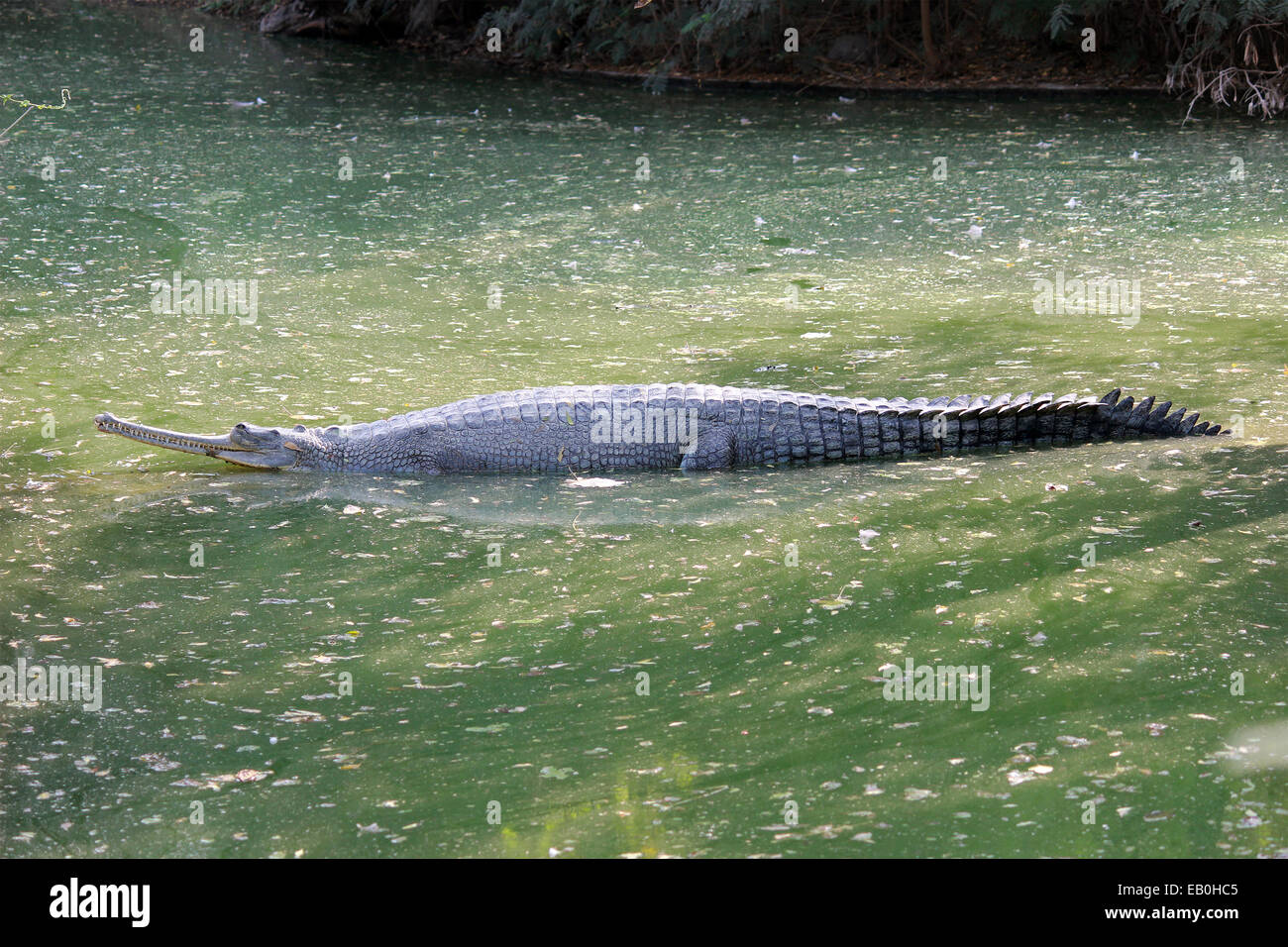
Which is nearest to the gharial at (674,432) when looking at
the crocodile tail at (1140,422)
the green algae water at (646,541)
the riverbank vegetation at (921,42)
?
the crocodile tail at (1140,422)

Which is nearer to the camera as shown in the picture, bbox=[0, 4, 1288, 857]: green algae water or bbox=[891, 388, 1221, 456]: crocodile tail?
bbox=[0, 4, 1288, 857]: green algae water

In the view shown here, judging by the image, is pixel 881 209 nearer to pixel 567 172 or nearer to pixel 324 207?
pixel 567 172

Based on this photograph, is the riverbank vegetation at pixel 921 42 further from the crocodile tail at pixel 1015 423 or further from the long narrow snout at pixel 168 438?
the long narrow snout at pixel 168 438

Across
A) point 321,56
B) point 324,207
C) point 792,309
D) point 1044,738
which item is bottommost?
point 1044,738

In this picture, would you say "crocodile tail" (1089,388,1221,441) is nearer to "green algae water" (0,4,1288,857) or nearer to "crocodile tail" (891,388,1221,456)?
"crocodile tail" (891,388,1221,456)

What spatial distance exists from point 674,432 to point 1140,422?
2.30m

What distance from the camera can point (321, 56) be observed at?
65.6 ft

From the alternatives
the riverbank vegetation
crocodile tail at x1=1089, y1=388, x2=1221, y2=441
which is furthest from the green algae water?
the riverbank vegetation

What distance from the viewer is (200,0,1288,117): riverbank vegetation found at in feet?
48.3

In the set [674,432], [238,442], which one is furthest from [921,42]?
[238,442]

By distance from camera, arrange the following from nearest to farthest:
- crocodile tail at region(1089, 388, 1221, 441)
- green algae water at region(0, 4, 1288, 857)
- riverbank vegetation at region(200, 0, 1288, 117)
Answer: green algae water at region(0, 4, 1288, 857) < crocodile tail at region(1089, 388, 1221, 441) < riverbank vegetation at region(200, 0, 1288, 117)

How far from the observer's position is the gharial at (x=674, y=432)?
21.4 feet

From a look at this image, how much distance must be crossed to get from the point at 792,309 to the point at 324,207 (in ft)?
15.8

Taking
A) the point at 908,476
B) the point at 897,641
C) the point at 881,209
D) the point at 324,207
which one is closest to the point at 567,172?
the point at 324,207
